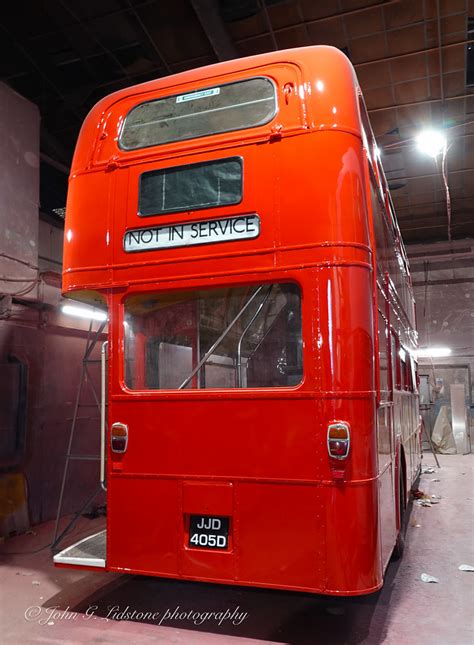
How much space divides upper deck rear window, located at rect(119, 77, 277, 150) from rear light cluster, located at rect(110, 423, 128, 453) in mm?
2224

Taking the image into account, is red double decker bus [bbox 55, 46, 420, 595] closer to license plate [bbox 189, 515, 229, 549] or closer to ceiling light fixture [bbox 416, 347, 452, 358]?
license plate [bbox 189, 515, 229, 549]

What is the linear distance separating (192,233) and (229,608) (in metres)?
3.04

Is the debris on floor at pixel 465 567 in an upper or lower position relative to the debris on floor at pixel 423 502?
upper

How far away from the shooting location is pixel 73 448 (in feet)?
24.8

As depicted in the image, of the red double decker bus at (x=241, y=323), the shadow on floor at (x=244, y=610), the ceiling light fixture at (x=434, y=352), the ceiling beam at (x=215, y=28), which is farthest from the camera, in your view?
the ceiling light fixture at (x=434, y=352)

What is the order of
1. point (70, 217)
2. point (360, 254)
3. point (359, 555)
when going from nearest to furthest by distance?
1. point (359, 555)
2. point (360, 254)
3. point (70, 217)

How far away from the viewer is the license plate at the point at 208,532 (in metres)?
3.52

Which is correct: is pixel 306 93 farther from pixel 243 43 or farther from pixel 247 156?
pixel 243 43

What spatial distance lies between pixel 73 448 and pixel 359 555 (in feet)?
17.8

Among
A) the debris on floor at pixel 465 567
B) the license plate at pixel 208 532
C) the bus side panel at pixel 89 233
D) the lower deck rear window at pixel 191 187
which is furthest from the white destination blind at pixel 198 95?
the debris on floor at pixel 465 567

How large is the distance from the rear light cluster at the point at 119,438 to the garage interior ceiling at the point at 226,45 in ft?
20.1

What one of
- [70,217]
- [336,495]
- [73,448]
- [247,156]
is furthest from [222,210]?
[73,448]

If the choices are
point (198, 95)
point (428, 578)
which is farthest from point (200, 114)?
point (428, 578)

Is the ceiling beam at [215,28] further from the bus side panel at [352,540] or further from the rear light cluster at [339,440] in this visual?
the bus side panel at [352,540]
